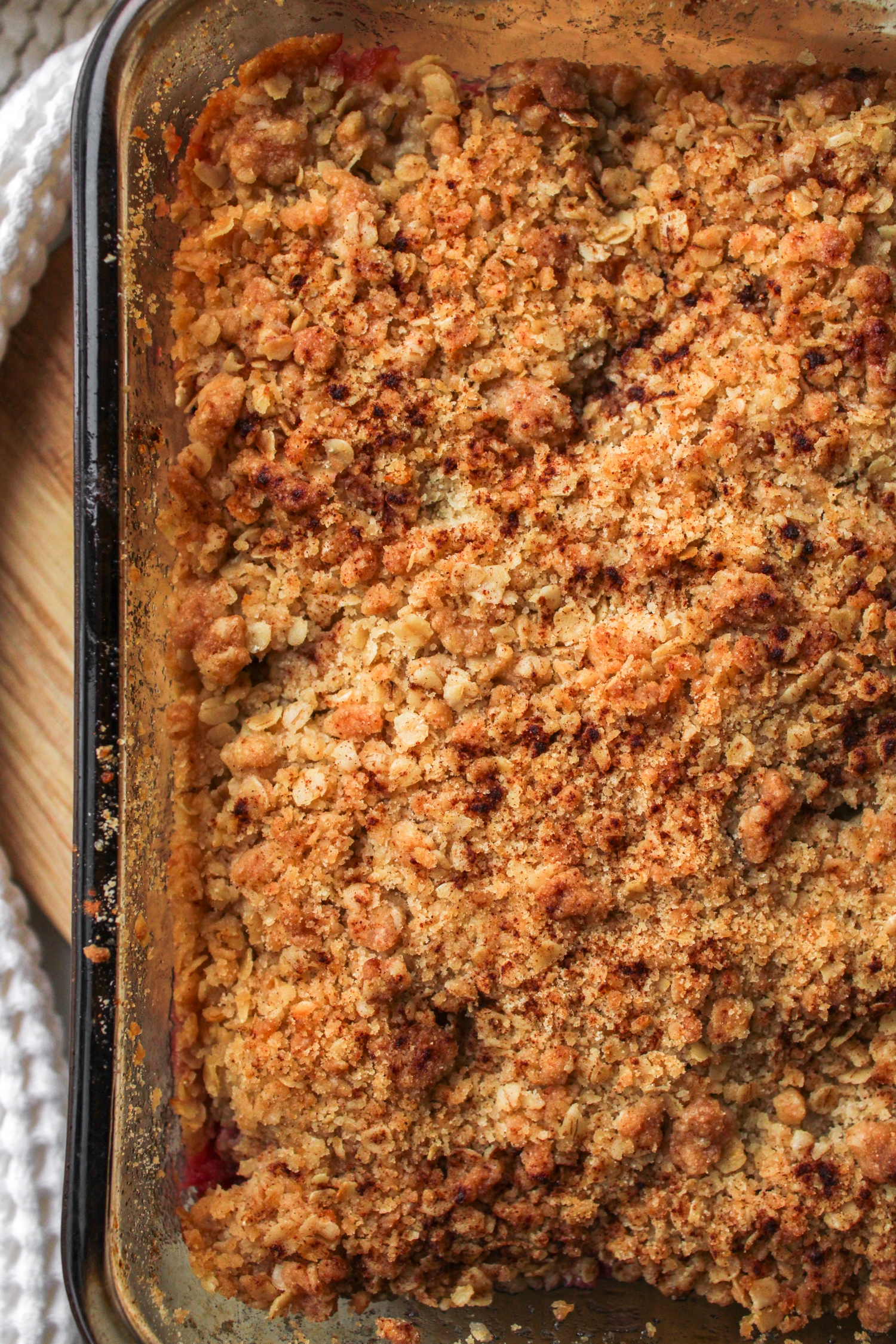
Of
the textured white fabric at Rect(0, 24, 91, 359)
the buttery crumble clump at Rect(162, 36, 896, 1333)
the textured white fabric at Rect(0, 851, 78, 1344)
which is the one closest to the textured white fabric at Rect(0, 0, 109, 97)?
the textured white fabric at Rect(0, 24, 91, 359)

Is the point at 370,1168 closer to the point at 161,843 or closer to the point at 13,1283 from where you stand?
the point at 161,843

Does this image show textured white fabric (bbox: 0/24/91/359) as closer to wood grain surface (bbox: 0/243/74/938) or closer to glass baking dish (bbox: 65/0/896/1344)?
wood grain surface (bbox: 0/243/74/938)

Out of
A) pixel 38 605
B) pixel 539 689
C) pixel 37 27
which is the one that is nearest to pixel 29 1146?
pixel 38 605

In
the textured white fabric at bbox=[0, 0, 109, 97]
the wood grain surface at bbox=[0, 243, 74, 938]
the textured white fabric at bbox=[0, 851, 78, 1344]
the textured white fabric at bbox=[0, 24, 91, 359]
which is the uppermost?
the textured white fabric at bbox=[0, 0, 109, 97]

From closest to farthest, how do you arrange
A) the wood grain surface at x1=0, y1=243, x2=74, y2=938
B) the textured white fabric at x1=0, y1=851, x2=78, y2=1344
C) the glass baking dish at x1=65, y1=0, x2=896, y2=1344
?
1. the glass baking dish at x1=65, y1=0, x2=896, y2=1344
2. the textured white fabric at x1=0, y1=851, x2=78, y2=1344
3. the wood grain surface at x1=0, y1=243, x2=74, y2=938

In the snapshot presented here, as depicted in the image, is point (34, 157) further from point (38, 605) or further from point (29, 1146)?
point (29, 1146)

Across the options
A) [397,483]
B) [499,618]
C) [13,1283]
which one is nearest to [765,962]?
[499,618]

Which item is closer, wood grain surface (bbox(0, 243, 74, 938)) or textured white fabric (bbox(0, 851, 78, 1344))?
textured white fabric (bbox(0, 851, 78, 1344))
